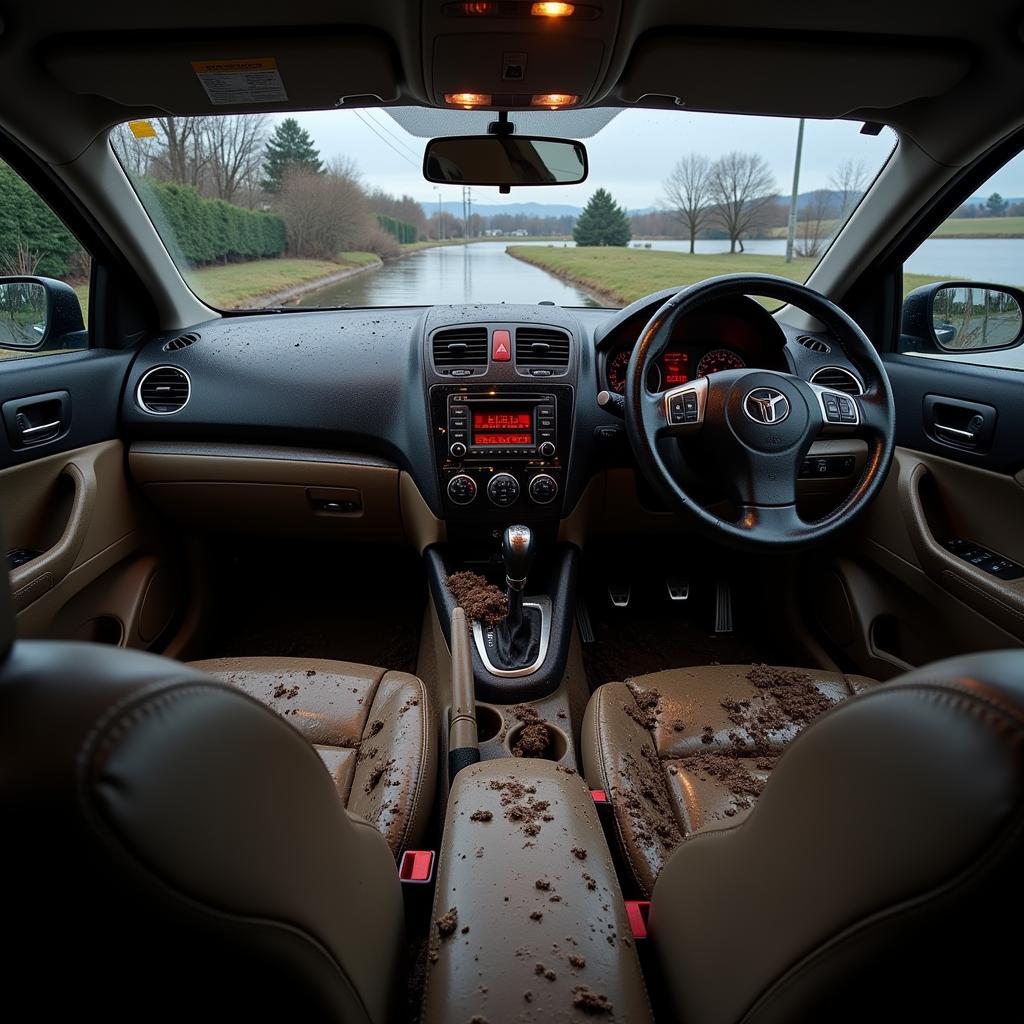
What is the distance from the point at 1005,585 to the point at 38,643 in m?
2.32

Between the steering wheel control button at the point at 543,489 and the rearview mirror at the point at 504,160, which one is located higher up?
the rearview mirror at the point at 504,160

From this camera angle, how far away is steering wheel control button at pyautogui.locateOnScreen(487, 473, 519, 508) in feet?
7.88

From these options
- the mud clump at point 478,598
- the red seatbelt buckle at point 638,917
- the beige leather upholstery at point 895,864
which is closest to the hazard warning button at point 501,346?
the mud clump at point 478,598

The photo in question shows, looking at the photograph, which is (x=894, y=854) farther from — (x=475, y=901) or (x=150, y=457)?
(x=150, y=457)

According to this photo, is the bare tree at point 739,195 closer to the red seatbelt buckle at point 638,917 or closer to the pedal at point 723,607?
the pedal at point 723,607

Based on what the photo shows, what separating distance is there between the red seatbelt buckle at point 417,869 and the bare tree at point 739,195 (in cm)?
235

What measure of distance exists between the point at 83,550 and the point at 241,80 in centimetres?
152

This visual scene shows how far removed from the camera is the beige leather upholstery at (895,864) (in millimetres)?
484

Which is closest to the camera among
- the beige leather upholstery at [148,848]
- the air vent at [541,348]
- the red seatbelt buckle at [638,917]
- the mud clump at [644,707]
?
the beige leather upholstery at [148,848]

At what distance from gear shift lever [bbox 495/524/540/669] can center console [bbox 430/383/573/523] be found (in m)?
0.29

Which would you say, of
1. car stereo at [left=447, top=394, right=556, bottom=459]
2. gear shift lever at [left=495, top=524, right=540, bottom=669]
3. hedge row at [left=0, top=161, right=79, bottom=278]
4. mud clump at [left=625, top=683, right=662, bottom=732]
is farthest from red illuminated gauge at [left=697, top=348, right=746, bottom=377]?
hedge row at [left=0, top=161, right=79, bottom=278]

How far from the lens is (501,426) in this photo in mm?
2418

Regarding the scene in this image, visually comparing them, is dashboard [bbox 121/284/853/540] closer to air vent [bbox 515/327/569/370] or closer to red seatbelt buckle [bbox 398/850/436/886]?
air vent [bbox 515/327/569/370]

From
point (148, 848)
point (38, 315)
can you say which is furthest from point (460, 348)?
point (148, 848)
